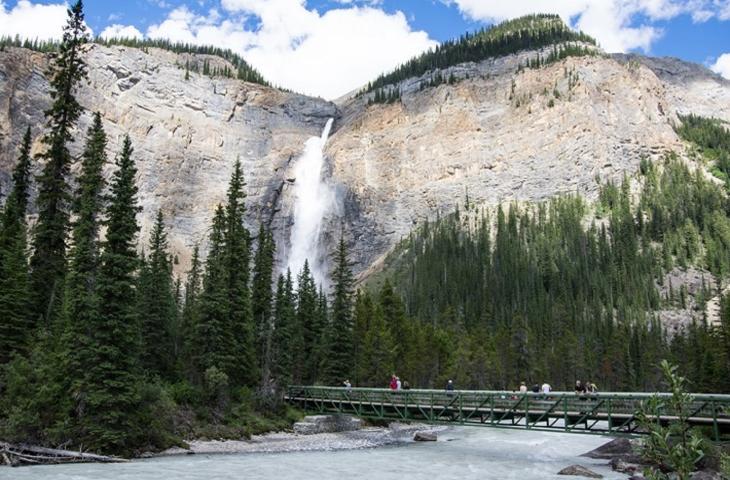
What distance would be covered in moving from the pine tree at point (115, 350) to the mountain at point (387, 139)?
117 m

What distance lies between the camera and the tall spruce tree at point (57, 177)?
107 ft

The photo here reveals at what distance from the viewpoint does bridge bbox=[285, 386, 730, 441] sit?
25344mm

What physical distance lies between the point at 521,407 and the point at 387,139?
146994mm

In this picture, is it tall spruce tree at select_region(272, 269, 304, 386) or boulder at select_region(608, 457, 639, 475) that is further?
tall spruce tree at select_region(272, 269, 304, 386)

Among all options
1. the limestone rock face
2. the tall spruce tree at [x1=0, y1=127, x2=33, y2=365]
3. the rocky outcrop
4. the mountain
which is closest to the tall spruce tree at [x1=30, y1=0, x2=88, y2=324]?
the tall spruce tree at [x1=0, y1=127, x2=33, y2=365]

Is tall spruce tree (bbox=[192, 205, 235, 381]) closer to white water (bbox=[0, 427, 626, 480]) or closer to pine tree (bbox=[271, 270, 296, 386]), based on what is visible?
pine tree (bbox=[271, 270, 296, 386])

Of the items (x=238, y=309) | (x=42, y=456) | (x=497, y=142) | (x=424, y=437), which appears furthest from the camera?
(x=497, y=142)

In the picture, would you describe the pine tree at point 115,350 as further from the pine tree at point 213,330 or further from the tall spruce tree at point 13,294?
the pine tree at point 213,330

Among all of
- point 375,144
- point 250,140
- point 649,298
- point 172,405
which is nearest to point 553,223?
point 649,298

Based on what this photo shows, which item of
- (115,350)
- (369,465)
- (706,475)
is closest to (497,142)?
(369,465)

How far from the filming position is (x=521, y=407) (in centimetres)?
3216

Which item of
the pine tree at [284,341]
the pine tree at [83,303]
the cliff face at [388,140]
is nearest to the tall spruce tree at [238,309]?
the pine tree at [284,341]

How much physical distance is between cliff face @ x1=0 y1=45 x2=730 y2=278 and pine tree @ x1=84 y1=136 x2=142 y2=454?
11821cm

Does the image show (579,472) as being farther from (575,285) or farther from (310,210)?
(310,210)
